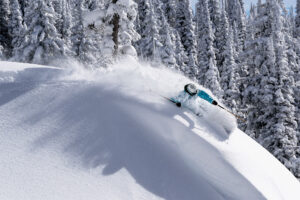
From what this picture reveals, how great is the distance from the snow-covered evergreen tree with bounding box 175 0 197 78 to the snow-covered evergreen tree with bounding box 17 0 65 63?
20.6 m

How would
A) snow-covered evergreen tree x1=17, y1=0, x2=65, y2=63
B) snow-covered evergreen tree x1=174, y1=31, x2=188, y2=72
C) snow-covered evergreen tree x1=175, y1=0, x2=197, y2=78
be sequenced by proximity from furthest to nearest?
snow-covered evergreen tree x1=175, y1=0, x2=197, y2=78 → snow-covered evergreen tree x1=174, y1=31, x2=188, y2=72 → snow-covered evergreen tree x1=17, y1=0, x2=65, y2=63

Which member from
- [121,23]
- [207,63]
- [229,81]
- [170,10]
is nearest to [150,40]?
[207,63]

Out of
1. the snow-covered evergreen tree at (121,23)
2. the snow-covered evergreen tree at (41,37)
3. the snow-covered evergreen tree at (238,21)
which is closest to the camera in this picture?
the snow-covered evergreen tree at (121,23)

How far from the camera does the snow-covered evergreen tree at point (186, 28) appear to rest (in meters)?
43.0

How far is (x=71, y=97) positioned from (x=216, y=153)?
3415 millimetres

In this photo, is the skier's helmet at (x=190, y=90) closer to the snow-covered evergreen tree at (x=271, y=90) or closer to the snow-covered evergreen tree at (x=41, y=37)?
the snow-covered evergreen tree at (x=271, y=90)

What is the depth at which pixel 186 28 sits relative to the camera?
4553 centimetres

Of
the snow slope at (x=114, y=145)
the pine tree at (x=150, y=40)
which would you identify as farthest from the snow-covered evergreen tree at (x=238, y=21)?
the snow slope at (x=114, y=145)

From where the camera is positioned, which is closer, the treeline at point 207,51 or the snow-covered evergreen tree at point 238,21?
the treeline at point 207,51

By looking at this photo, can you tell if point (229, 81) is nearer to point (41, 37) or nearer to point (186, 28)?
point (186, 28)

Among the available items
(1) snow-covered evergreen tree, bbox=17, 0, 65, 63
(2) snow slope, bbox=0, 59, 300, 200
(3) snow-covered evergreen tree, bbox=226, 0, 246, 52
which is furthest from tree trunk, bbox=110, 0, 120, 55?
(3) snow-covered evergreen tree, bbox=226, 0, 246, 52

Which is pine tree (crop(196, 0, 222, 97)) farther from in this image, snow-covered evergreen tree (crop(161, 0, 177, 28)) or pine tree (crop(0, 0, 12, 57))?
pine tree (crop(0, 0, 12, 57))

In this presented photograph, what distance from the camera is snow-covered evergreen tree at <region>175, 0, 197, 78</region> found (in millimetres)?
42984

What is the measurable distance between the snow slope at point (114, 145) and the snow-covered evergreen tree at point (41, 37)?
1877 cm
